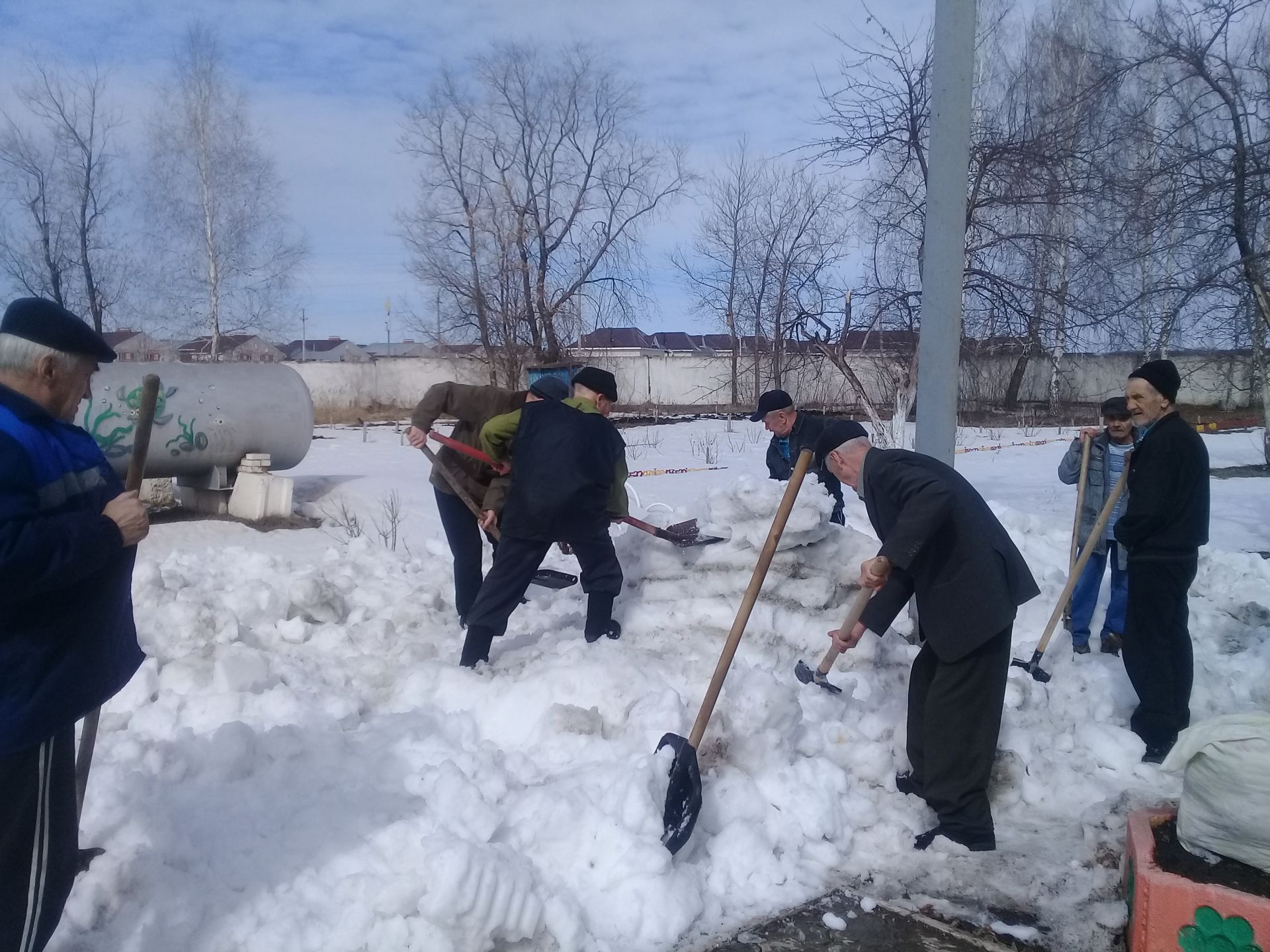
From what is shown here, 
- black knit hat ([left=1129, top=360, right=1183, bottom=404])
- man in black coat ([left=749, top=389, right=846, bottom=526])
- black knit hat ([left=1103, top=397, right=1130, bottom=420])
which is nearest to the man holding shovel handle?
black knit hat ([left=1103, top=397, right=1130, bottom=420])

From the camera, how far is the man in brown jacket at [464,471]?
5504 mm

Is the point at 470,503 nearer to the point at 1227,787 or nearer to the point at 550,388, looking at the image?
the point at 550,388

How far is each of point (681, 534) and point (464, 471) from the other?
1264mm

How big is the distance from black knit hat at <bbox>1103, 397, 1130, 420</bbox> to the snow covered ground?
1.23m

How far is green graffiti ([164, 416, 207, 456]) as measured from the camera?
10.3m

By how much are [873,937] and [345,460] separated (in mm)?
14589

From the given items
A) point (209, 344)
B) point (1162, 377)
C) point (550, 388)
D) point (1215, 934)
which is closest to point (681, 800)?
point (1215, 934)

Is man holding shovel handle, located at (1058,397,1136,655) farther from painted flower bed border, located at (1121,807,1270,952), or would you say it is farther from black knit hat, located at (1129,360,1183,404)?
painted flower bed border, located at (1121,807,1270,952)

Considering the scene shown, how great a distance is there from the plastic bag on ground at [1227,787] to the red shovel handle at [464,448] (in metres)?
3.58

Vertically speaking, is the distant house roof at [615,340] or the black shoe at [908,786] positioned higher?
the distant house roof at [615,340]

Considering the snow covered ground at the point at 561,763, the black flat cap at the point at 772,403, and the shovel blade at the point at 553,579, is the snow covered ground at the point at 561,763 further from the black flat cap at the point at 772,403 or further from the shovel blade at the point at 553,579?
the black flat cap at the point at 772,403

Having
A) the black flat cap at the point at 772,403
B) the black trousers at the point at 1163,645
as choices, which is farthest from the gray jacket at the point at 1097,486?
the black flat cap at the point at 772,403

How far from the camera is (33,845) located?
2.27 m

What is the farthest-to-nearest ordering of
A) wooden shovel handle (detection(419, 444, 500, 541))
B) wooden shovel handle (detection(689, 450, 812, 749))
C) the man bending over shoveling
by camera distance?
wooden shovel handle (detection(419, 444, 500, 541)), the man bending over shoveling, wooden shovel handle (detection(689, 450, 812, 749))
